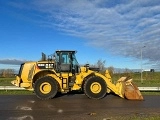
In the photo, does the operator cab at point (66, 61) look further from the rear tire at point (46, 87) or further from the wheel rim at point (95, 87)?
the wheel rim at point (95, 87)

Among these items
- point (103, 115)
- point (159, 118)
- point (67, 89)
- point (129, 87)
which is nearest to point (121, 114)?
point (103, 115)

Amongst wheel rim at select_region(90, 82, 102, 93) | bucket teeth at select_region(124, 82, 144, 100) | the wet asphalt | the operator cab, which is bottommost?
the wet asphalt

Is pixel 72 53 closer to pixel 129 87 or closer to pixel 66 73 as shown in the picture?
pixel 66 73

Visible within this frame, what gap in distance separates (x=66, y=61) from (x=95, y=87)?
244cm

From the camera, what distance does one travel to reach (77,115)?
40.8ft

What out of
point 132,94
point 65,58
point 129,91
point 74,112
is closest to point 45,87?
point 65,58

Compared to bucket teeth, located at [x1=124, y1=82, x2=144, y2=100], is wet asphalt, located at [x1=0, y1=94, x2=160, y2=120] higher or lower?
lower

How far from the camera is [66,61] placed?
1984 cm

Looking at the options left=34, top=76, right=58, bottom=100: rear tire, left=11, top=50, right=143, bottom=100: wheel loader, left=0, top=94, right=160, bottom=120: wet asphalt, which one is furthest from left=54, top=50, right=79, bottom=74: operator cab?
left=0, top=94, right=160, bottom=120: wet asphalt

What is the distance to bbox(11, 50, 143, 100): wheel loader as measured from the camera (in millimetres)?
18891

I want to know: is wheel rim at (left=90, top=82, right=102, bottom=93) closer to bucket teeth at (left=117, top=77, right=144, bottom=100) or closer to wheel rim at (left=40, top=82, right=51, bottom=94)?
bucket teeth at (left=117, top=77, right=144, bottom=100)

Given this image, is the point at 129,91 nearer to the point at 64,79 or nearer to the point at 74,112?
the point at 64,79

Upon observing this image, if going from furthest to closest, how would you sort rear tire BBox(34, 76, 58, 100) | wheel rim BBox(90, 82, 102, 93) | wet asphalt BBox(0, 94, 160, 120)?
wheel rim BBox(90, 82, 102, 93) → rear tire BBox(34, 76, 58, 100) → wet asphalt BBox(0, 94, 160, 120)

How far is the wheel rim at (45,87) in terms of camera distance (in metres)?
18.9
